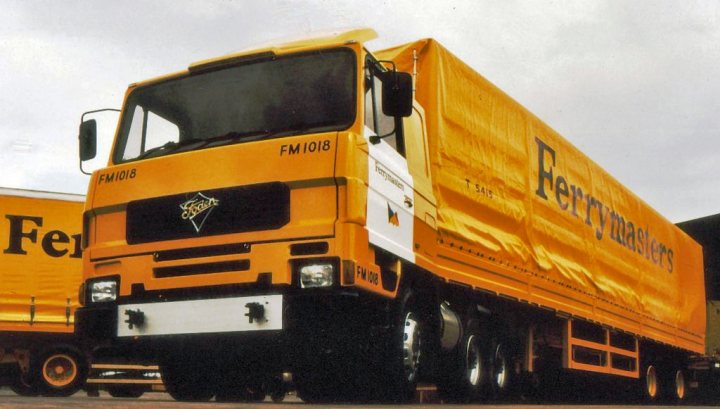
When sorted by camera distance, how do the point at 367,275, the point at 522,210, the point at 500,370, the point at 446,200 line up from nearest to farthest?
the point at 367,275
the point at 446,200
the point at 500,370
the point at 522,210

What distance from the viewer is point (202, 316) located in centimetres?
647

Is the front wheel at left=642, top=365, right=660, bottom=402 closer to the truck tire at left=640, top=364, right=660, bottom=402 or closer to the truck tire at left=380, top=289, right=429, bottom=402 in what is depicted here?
the truck tire at left=640, top=364, right=660, bottom=402

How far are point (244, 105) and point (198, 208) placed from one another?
948 millimetres

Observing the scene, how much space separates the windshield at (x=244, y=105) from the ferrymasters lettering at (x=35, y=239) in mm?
6509

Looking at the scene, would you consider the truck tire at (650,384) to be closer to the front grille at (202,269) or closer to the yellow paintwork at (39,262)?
the yellow paintwork at (39,262)

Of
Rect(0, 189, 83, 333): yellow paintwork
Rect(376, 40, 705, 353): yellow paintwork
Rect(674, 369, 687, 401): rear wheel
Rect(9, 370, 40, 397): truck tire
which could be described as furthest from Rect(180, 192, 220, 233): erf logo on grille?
Rect(674, 369, 687, 401): rear wheel

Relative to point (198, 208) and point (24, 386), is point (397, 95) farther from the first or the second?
point (24, 386)

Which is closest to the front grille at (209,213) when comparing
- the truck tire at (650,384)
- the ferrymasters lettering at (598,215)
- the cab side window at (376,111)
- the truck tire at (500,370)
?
the cab side window at (376,111)

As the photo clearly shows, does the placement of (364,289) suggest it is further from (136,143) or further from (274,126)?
(136,143)

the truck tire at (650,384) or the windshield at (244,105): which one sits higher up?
the windshield at (244,105)

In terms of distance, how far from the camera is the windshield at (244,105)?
6.86 metres

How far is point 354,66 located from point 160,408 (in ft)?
9.58

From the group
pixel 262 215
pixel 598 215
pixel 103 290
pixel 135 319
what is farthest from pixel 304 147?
pixel 598 215

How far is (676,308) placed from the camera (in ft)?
53.8
